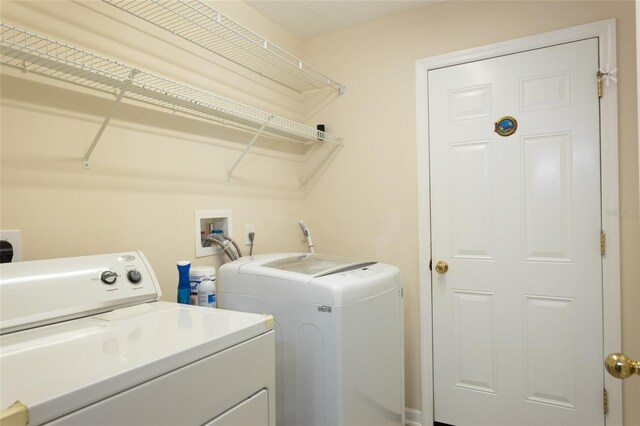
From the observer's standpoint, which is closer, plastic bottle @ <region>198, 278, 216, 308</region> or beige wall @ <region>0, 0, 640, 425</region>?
beige wall @ <region>0, 0, 640, 425</region>

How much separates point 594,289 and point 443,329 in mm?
774

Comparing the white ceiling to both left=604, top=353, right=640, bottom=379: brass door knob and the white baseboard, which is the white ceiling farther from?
the white baseboard

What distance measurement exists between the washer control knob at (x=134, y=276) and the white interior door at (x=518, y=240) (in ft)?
5.25

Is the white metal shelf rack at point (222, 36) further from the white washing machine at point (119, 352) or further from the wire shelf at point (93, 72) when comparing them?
the white washing machine at point (119, 352)

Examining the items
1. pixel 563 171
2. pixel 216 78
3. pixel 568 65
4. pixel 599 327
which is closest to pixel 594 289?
pixel 599 327

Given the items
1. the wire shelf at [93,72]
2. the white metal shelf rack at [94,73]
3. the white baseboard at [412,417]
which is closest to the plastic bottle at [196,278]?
the white metal shelf rack at [94,73]

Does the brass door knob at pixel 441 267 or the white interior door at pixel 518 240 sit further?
the brass door knob at pixel 441 267

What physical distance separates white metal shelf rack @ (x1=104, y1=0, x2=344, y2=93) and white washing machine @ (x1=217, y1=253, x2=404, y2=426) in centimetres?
103

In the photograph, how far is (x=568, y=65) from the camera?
1.89 m

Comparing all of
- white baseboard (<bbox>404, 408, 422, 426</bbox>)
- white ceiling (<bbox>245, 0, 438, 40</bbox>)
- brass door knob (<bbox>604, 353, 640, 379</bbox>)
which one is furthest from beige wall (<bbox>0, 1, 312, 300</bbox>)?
brass door knob (<bbox>604, 353, 640, 379</bbox>)

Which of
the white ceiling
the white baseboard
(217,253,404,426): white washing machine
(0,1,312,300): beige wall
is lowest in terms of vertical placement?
the white baseboard

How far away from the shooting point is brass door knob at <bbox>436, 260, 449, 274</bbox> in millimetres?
2184

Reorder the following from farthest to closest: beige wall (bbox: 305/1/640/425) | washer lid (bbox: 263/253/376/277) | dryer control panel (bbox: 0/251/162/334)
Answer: beige wall (bbox: 305/1/640/425) < washer lid (bbox: 263/253/376/277) < dryer control panel (bbox: 0/251/162/334)

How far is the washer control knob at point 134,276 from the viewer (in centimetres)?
123
